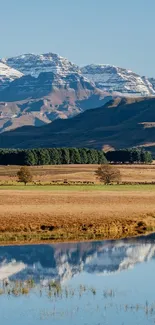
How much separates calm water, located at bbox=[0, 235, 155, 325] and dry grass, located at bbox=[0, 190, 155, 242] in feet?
10.3

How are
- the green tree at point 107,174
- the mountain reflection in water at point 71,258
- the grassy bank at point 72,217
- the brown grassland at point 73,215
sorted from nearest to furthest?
1. the mountain reflection in water at point 71,258
2. the grassy bank at point 72,217
3. the brown grassland at point 73,215
4. the green tree at point 107,174

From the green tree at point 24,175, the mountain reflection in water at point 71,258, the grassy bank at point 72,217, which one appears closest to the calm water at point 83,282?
the mountain reflection in water at point 71,258

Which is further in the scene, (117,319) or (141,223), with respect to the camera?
(141,223)

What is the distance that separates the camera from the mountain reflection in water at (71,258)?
5719 cm

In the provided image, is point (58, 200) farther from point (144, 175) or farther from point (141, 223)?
point (144, 175)

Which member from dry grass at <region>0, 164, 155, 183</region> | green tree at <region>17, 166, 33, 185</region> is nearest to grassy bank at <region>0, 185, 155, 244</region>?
green tree at <region>17, 166, 33, 185</region>

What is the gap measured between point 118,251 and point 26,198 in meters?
37.2

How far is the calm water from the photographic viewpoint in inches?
1751

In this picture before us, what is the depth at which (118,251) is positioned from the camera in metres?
66.4

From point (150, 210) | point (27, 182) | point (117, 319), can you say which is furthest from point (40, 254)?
point (27, 182)

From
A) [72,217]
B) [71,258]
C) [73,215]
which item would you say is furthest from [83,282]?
[73,215]

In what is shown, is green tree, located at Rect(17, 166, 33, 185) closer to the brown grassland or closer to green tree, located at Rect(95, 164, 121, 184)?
green tree, located at Rect(95, 164, 121, 184)

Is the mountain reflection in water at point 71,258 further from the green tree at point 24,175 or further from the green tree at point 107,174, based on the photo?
the green tree at point 107,174

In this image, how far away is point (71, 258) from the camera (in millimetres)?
63656
